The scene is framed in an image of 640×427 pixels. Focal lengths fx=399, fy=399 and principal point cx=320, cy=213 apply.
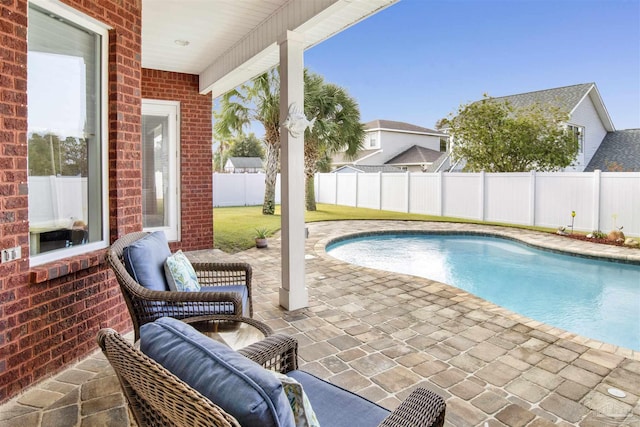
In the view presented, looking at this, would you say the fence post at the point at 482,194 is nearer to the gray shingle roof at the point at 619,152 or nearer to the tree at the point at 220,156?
the gray shingle roof at the point at 619,152

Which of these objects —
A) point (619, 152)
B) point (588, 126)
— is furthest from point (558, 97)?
point (619, 152)

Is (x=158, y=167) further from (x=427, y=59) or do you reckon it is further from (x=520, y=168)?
(x=427, y=59)

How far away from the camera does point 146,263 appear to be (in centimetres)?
269

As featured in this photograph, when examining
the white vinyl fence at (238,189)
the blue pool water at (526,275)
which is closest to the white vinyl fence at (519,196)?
the blue pool water at (526,275)

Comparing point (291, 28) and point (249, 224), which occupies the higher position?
point (291, 28)

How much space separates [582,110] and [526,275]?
12613 mm

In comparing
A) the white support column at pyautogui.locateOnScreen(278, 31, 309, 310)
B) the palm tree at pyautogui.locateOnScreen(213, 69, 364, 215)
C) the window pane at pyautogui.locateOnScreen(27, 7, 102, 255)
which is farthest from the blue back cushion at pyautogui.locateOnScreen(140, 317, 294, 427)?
the palm tree at pyautogui.locateOnScreen(213, 69, 364, 215)

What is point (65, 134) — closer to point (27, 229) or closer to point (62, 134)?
point (62, 134)

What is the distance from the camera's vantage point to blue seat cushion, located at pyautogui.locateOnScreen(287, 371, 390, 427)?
154cm

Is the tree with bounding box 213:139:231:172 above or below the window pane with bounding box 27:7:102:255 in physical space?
Result: above

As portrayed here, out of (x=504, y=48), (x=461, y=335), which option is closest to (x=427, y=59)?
(x=504, y=48)

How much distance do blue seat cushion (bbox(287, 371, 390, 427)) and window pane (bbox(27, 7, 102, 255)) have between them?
91.0 inches

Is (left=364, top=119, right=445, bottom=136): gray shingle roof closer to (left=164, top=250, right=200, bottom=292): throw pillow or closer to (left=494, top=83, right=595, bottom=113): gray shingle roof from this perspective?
(left=494, top=83, right=595, bottom=113): gray shingle roof

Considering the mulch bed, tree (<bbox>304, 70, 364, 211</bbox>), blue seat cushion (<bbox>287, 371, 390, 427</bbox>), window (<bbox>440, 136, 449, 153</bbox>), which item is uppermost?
window (<bbox>440, 136, 449, 153</bbox>)
